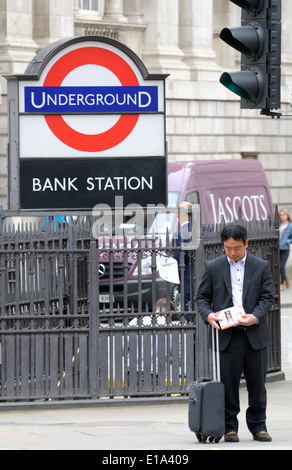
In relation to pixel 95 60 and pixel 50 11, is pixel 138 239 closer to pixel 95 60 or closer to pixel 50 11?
pixel 95 60

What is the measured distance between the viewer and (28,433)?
9844 mm

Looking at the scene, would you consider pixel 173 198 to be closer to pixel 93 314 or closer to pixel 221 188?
pixel 221 188

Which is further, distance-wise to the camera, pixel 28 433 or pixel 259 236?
pixel 259 236

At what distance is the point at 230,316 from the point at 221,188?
53.7 ft

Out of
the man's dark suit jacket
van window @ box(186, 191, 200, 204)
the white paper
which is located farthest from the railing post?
van window @ box(186, 191, 200, 204)

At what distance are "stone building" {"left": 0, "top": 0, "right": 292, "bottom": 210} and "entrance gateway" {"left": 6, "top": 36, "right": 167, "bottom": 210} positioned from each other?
22034 mm

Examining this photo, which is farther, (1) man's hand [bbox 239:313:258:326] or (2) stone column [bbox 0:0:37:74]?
(2) stone column [bbox 0:0:37:74]

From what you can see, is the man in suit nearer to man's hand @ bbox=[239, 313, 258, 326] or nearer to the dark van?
man's hand @ bbox=[239, 313, 258, 326]

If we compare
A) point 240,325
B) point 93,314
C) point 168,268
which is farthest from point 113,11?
point 240,325

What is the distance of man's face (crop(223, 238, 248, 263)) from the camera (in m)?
9.12

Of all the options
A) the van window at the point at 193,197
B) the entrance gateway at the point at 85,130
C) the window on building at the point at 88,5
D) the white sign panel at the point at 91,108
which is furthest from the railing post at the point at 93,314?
the window on building at the point at 88,5

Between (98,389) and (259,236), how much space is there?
2.33 meters

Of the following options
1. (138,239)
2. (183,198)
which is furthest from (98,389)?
(183,198)

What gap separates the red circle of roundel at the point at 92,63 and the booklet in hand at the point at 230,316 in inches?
115
